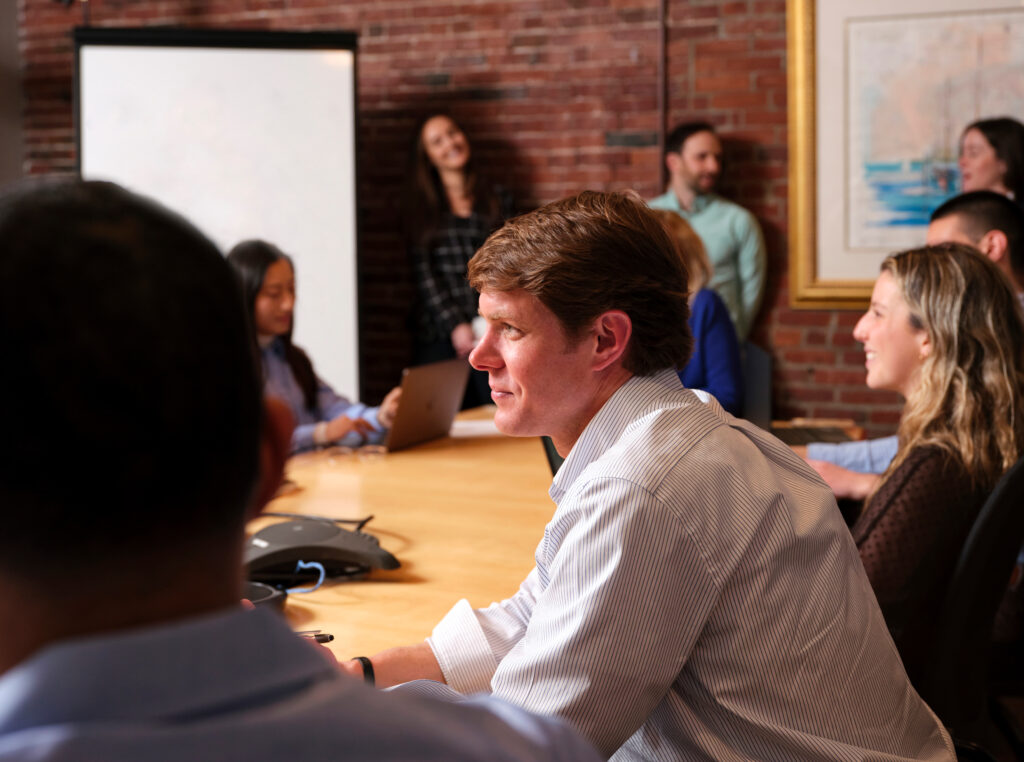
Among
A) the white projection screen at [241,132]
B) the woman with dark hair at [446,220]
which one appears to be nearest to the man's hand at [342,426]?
the woman with dark hair at [446,220]

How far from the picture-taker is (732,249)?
4.67 m

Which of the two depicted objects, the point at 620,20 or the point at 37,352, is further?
the point at 620,20

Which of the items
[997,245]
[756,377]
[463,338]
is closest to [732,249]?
[756,377]

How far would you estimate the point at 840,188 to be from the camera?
15.3ft

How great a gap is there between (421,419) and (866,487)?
131cm

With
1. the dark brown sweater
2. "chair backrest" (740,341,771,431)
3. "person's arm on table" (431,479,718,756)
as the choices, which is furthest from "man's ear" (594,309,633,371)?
"chair backrest" (740,341,771,431)

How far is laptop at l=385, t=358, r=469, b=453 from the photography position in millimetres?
2920

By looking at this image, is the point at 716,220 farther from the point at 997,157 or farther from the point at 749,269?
the point at 997,157

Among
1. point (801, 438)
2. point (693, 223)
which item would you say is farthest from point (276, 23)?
point (801, 438)

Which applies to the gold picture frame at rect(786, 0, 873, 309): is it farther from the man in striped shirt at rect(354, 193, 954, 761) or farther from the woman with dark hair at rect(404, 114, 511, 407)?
the man in striped shirt at rect(354, 193, 954, 761)

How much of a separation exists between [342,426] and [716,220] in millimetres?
A: 2288

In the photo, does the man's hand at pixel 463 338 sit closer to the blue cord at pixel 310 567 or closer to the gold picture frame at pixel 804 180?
the gold picture frame at pixel 804 180

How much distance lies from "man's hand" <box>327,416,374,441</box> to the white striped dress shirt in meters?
1.92

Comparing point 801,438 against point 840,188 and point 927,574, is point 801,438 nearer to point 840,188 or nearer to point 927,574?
point 927,574
